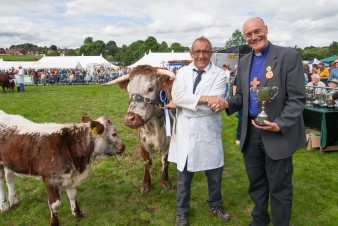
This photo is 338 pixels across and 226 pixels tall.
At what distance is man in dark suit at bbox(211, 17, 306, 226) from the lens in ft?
9.95

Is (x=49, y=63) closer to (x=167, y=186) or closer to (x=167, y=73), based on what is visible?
(x=167, y=186)

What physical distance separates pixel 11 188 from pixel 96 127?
1951 millimetres

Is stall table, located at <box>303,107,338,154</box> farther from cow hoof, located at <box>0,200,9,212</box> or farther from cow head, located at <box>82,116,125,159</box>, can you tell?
cow hoof, located at <box>0,200,9,212</box>

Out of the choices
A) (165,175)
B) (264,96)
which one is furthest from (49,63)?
(264,96)

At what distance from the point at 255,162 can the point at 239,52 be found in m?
20.9

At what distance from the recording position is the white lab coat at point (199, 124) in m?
3.77

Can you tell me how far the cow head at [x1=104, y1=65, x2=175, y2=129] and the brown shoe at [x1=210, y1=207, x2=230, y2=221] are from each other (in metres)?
1.67

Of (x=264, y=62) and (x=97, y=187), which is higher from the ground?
(x=264, y=62)

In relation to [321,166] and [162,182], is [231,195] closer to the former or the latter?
[162,182]

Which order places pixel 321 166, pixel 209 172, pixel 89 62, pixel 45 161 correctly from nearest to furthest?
pixel 45 161
pixel 209 172
pixel 321 166
pixel 89 62

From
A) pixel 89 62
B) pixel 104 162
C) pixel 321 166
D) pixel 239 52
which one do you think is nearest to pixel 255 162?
pixel 321 166

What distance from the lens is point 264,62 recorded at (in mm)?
3277

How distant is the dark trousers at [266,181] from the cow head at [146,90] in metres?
1.47

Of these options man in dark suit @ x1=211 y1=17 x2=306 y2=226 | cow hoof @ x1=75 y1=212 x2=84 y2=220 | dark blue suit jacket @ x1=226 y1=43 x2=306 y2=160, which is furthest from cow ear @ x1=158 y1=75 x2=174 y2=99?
cow hoof @ x1=75 y1=212 x2=84 y2=220
